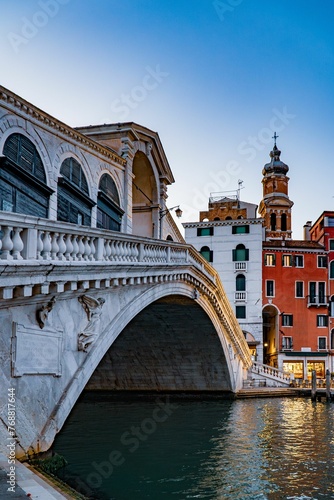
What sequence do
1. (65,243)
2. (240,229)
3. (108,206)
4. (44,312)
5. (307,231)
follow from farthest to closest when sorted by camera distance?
(307,231) → (240,229) → (108,206) → (65,243) → (44,312)

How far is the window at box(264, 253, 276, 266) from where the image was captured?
35469 mm

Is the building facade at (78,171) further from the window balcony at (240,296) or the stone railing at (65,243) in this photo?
the window balcony at (240,296)

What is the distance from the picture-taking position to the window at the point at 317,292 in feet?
114

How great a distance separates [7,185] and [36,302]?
8.77 feet

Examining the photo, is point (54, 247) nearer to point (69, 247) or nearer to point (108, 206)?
point (69, 247)

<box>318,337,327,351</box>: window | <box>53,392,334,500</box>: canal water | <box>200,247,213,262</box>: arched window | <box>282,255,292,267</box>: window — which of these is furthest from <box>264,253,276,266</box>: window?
<box>53,392,334,500</box>: canal water

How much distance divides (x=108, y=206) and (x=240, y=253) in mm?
22310

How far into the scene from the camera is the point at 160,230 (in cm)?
1873

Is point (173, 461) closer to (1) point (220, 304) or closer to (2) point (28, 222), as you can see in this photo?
(2) point (28, 222)

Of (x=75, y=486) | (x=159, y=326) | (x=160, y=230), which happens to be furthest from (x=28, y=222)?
(x=159, y=326)

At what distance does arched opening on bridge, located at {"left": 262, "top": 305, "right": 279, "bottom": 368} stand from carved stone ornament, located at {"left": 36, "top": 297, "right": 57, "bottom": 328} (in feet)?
93.6

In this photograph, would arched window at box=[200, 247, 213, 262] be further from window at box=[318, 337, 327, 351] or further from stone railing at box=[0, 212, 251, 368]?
stone railing at box=[0, 212, 251, 368]

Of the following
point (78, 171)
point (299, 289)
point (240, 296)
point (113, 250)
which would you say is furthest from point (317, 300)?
point (113, 250)

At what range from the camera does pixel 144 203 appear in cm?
1872
